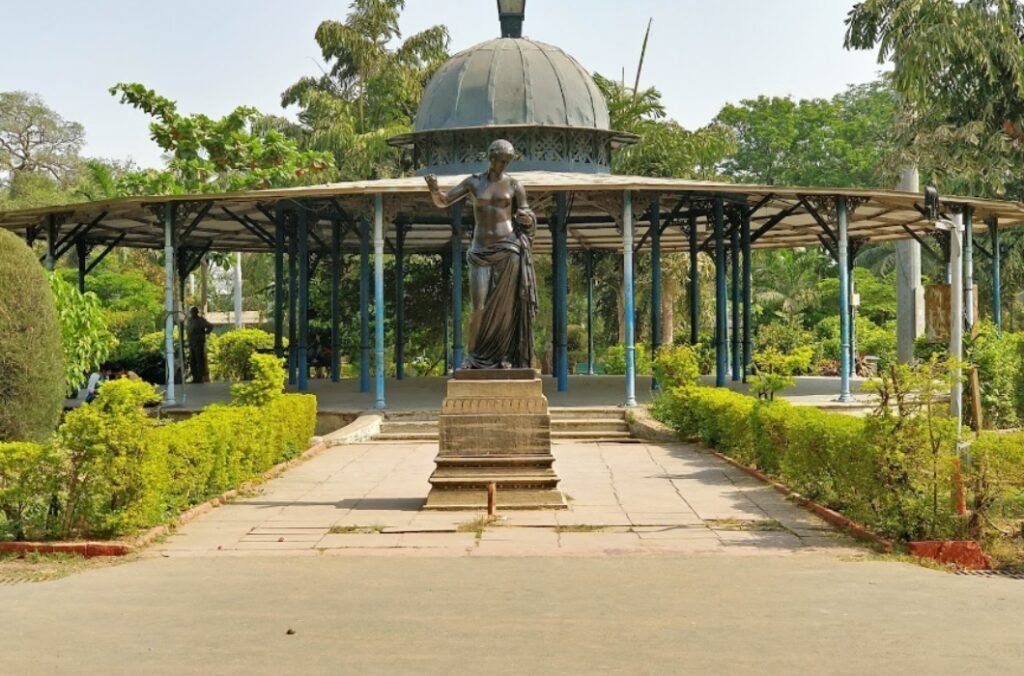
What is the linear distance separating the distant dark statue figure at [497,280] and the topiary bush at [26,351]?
510 centimetres

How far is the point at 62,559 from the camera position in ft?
28.6

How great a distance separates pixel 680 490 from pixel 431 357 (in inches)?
1001

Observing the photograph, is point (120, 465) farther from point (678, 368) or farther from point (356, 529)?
point (678, 368)

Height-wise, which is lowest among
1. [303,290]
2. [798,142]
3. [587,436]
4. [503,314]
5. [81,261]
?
[587,436]

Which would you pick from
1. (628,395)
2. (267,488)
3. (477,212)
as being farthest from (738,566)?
(628,395)

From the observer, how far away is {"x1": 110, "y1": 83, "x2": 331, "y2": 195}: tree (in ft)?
112

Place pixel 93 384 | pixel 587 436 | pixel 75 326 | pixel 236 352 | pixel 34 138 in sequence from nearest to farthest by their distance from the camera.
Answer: pixel 75 326
pixel 587 436
pixel 93 384
pixel 236 352
pixel 34 138

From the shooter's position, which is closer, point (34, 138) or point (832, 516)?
point (832, 516)

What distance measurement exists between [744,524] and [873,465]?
123cm

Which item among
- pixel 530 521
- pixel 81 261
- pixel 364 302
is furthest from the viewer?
pixel 81 261

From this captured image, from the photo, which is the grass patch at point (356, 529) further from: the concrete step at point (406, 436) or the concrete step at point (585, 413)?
the concrete step at point (585, 413)

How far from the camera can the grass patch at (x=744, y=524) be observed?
9812 millimetres

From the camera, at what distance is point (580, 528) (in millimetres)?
9844

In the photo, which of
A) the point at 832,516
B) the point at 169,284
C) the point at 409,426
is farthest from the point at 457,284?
the point at 832,516
